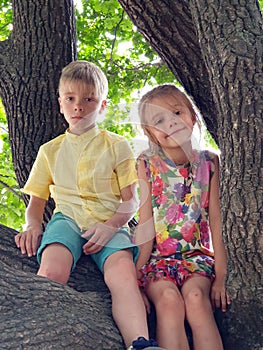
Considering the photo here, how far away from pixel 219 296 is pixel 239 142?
735 mm

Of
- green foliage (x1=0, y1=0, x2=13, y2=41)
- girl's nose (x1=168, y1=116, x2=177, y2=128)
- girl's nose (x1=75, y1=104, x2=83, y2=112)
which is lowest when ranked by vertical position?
girl's nose (x1=168, y1=116, x2=177, y2=128)

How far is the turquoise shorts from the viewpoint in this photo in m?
3.10

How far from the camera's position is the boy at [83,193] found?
3064mm

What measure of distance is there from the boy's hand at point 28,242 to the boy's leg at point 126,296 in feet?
1.30

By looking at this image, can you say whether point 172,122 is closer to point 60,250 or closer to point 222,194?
point 222,194

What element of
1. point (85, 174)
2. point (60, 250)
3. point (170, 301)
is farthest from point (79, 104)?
point (170, 301)

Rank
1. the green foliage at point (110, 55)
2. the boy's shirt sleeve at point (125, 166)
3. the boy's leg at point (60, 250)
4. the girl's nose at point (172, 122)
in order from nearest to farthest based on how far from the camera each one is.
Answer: the boy's leg at point (60, 250), the girl's nose at point (172, 122), the boy's shirt sleeve at point (125, 166), the green foliage at point (110, 55)

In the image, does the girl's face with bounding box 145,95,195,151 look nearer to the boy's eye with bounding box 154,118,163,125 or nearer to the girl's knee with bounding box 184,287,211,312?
the boy's eye with bounding box 154,118,163,125

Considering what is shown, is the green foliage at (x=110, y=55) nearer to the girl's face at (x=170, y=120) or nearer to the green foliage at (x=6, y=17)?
the green foliage at (x=6, y=17)

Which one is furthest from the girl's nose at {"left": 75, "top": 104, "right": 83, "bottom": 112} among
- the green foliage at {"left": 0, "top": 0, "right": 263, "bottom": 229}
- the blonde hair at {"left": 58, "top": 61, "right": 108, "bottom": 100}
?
the green foliage at {"left": 0, "top": 0, "right": 263, "bottom": 229}

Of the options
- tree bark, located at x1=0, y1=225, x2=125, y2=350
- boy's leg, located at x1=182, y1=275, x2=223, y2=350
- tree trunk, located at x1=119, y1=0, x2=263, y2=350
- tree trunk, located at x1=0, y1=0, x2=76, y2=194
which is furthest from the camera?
tree trunk, located at x1=0, y1=0, x2=76, y2=194

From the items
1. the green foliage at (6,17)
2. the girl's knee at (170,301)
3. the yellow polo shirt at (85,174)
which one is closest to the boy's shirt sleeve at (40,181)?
the yellow polo shirt at (85,174)

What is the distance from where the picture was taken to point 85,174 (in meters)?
3.49

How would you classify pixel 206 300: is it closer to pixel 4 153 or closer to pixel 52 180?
pixel 52 180
